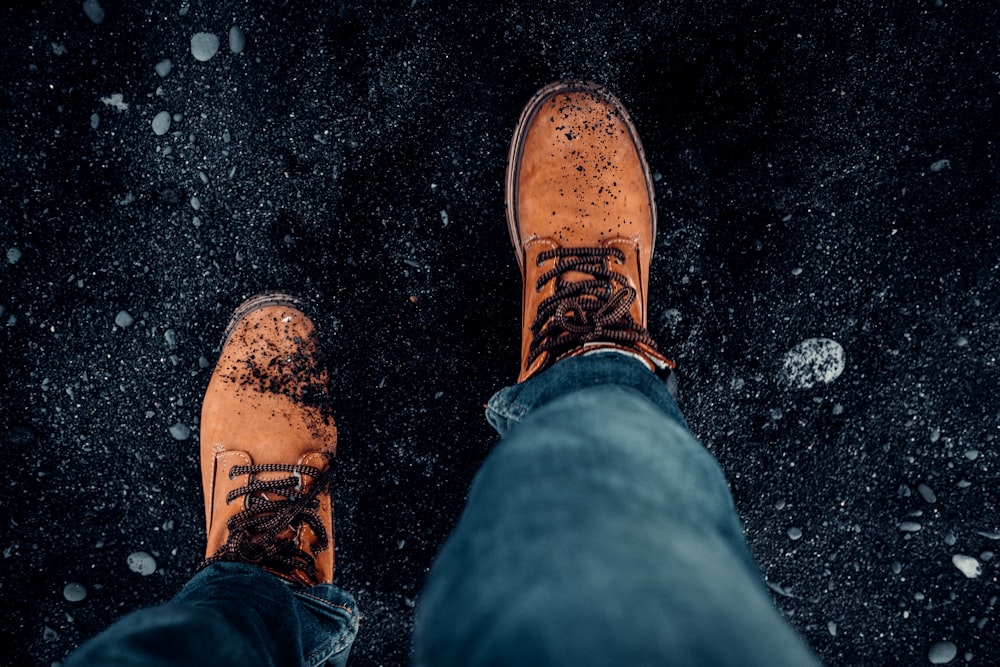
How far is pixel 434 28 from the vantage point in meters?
1.63

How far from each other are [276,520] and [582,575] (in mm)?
1083

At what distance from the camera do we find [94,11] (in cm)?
159

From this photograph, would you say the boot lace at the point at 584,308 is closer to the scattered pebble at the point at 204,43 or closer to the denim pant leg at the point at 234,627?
the denim pant leg at the point at 234,627

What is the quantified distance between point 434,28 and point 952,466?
6.68ft

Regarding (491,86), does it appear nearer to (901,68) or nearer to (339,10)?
(339,10)

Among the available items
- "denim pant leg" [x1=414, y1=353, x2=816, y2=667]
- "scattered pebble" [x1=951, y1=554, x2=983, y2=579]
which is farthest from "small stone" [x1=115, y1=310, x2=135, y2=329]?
"scattered pebble" [x1=951, y1=554, x2=983, y2=579]

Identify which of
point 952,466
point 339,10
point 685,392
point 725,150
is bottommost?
point 952,466

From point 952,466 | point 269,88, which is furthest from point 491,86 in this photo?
point 952,466

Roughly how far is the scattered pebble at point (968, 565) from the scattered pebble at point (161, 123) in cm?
270

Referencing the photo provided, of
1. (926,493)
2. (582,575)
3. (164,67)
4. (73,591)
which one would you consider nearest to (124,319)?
(164,67)

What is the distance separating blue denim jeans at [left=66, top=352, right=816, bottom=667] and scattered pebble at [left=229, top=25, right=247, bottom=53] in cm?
138

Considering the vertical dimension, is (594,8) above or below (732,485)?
above

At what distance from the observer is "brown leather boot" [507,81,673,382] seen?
1602 mm

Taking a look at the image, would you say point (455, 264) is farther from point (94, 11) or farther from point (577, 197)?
point (94, 11)
